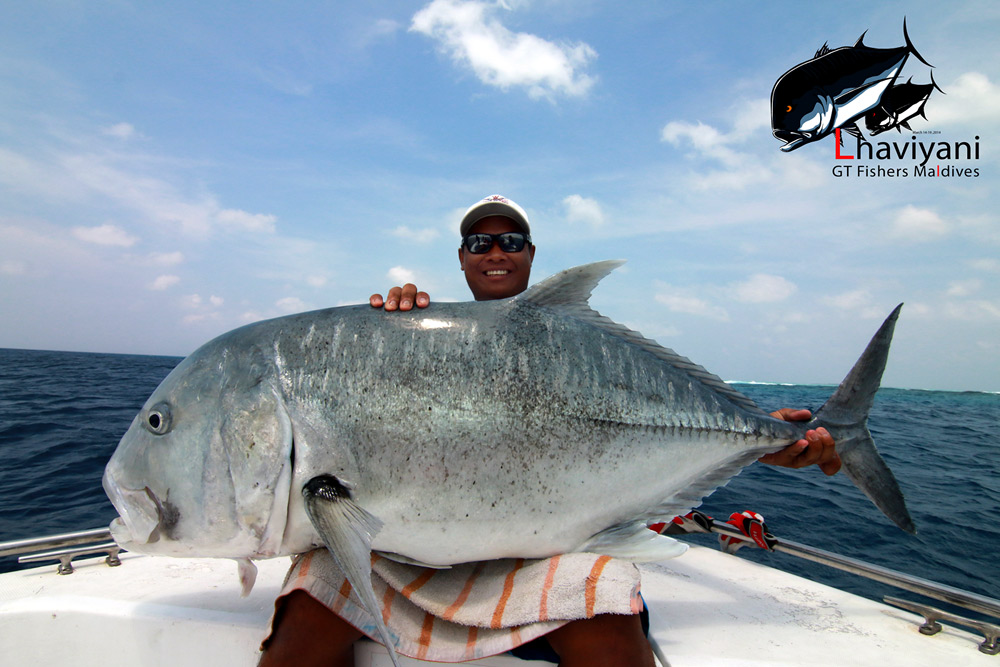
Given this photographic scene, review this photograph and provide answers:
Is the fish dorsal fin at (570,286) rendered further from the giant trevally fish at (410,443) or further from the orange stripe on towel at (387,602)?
the orange stripe on towel at (387,602)

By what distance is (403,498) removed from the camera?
1.62 metres

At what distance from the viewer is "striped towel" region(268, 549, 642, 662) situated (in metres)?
1.62

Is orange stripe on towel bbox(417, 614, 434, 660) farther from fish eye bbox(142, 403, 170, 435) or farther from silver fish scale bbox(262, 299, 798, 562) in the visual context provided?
fish eye bbox(142, 403, 170, 435)

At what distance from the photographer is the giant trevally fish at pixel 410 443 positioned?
1.60 metres

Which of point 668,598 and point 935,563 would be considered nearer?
point 668,598

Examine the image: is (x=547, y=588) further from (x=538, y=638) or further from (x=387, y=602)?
(x=387, y=602)

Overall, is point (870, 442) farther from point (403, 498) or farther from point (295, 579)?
point (295, 579)

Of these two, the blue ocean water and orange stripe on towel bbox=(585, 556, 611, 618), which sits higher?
orange stripe on towel bbox=(585, 556, 611, 618)

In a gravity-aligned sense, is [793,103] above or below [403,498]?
above

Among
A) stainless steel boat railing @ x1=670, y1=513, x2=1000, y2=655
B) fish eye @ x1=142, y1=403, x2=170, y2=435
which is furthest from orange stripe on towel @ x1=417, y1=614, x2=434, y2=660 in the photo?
stainless steel boat railing @ x1=670, y1=513, x2=1000, y2=655

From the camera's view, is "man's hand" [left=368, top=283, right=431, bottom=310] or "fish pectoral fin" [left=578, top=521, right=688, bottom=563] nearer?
"fish pectoral fin" [left=578, top=521, right=688, bottom=563]

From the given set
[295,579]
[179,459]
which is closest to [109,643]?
[295,579]

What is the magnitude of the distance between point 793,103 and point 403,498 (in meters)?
7.93

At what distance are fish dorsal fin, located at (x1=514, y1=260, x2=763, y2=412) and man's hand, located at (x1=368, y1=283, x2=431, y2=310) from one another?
37 cm
